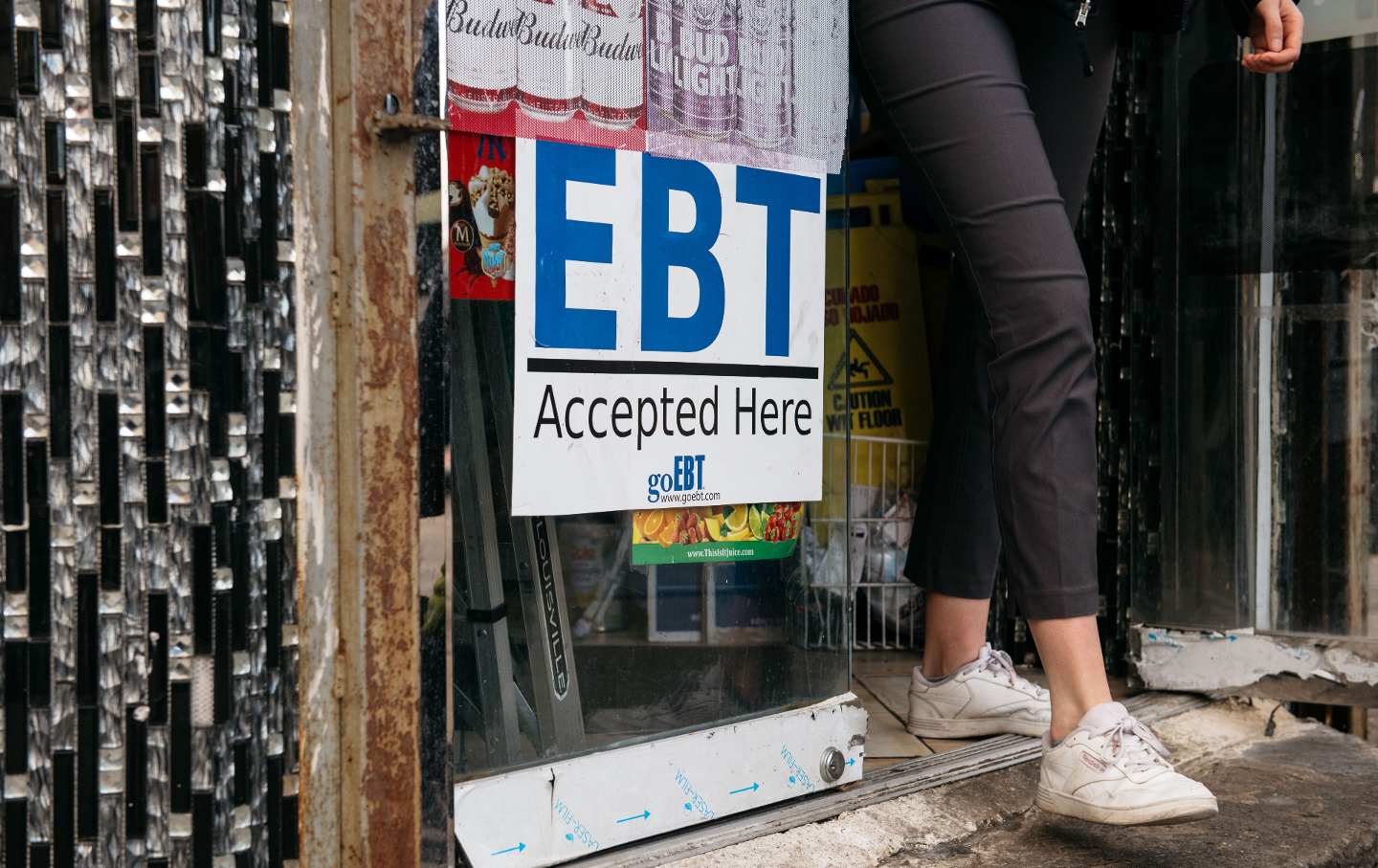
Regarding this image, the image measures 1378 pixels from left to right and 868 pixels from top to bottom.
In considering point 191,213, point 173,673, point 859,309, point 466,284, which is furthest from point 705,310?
point 859,309

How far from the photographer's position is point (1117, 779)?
1.59 metres

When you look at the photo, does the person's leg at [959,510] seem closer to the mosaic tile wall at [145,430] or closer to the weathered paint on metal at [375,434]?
the weathered paint on metal at [375,434]

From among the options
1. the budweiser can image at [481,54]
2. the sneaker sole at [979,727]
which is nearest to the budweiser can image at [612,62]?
the budweiser can image at [481,54]

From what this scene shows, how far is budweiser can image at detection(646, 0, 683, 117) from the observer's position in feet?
5.42

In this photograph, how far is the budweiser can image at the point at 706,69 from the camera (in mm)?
1690

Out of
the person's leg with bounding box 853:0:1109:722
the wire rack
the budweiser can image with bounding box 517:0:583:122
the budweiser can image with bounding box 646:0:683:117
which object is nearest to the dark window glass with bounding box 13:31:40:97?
the budweiser can image with bounding box 517:0:583:122

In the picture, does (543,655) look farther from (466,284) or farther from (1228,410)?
(1228,410)

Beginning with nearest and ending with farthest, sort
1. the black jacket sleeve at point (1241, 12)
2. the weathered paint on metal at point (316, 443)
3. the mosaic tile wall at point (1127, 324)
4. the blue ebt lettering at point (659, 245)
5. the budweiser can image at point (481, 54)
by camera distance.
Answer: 1. the weathered paint on metal at point (316, 443)
2. the budweiser can image at point (481, 54)
3. the blue ebt lettering at point (659, 245)
4. the black jacket sleeve at point (1241, 12)
5. the mosaic tile wall at point (1127, 324)

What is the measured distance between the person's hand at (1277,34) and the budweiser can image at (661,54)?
2.73 ft

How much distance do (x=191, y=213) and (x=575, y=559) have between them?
643 mm

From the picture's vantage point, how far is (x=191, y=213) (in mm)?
1226

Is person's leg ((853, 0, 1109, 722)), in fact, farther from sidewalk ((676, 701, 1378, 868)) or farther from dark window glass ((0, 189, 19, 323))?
dark window glass ((0, 189, 19, 323))

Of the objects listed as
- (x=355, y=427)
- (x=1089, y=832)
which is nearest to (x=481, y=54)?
(x=355, y=427)

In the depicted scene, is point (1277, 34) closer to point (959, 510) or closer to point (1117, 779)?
point (959, 510)
